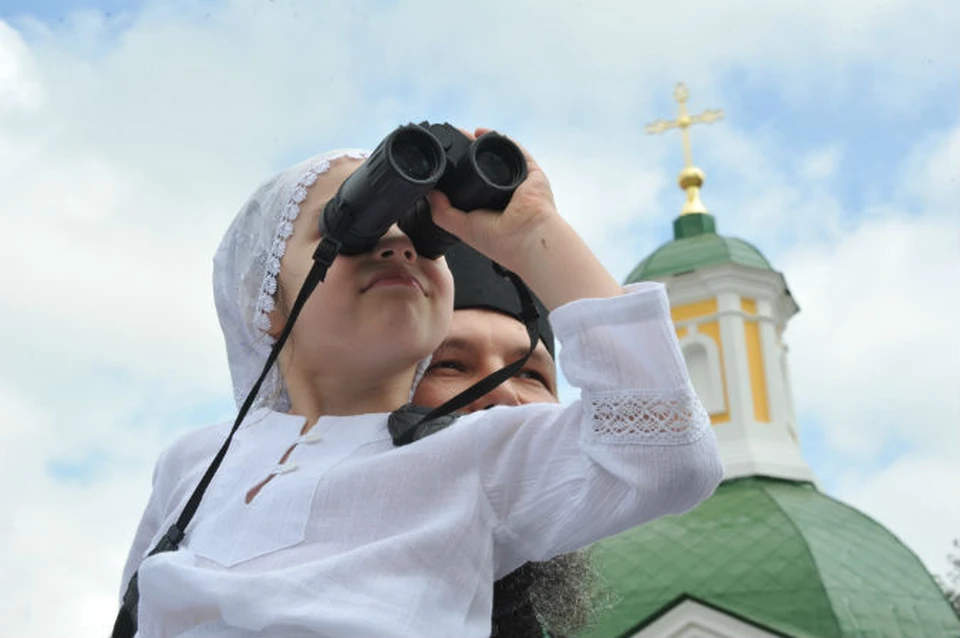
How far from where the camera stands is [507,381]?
10.1ft

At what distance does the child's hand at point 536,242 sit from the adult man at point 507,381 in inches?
25.4

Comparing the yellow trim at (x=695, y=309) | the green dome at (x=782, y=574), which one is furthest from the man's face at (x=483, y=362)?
the yellow trim at (x=695, y=309)

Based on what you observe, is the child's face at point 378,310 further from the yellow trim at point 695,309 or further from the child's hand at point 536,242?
the yellow trim at point 695,309

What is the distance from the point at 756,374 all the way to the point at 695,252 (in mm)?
2140

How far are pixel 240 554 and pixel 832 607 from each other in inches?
521

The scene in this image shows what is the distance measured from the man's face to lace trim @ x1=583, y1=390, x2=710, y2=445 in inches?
39.1

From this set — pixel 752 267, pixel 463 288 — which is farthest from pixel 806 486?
pixel 463 288

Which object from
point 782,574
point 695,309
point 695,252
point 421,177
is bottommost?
point 421,177

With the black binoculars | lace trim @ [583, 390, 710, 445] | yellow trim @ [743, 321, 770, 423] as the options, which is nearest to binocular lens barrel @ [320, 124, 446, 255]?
the black binoculars

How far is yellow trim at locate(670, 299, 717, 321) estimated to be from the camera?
21.2 meters

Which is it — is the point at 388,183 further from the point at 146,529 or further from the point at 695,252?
the point at 695,252

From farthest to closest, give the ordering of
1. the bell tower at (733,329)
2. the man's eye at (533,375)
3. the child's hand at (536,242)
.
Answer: the bell tower at (733,329)
the man's eye at (533,375)
the child's hand at (536,242)

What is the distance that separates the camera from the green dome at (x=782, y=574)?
1458 cm

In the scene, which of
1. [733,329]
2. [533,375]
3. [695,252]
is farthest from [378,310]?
[695,252]
